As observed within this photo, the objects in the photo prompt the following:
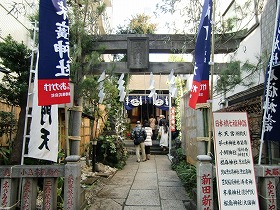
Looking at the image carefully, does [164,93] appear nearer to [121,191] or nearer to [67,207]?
[121,191]

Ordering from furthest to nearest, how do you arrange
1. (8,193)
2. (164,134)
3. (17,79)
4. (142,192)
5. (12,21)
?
(164,134) → (12,21) → (142,192) → (17,79) → (8,193)

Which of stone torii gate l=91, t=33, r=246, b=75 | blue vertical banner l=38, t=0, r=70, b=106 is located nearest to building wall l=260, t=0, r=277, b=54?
stone torii gate l=91, t=33, r=246, b=75

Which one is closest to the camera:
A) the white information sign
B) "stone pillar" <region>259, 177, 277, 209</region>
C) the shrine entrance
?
the white information sign

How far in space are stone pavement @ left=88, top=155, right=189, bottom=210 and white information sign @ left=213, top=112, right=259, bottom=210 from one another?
6.73 ft

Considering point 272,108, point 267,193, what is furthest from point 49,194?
point 272,108

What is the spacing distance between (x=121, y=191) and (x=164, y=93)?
607 inches

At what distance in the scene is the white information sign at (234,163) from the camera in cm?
464

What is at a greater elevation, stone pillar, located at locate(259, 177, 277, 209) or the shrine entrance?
the shrine entrance

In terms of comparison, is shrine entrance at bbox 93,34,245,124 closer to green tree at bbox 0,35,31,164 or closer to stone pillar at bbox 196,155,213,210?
green tree at bbox 0,35,31,164

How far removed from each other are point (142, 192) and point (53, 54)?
16.4 ft

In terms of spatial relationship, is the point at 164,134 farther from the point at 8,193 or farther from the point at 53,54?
the point at 53,54

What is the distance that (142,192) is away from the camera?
25.7 feet

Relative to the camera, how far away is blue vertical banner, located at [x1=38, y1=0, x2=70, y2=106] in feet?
15.3

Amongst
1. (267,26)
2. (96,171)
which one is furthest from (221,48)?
(96,171)
